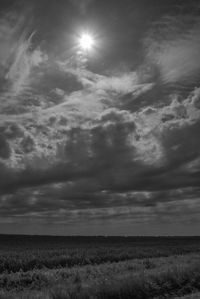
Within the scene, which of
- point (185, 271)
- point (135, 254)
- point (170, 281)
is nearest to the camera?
point (170, 281)

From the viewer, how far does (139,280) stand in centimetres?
1695

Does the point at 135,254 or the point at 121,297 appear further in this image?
the point at 135,254

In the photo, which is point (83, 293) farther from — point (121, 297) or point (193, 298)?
point (193, 298)

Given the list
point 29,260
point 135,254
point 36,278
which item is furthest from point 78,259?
point 36,278

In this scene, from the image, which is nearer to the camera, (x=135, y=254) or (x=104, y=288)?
(x=104, y=288)

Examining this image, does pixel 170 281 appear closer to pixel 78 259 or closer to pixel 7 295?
pixel 7 295

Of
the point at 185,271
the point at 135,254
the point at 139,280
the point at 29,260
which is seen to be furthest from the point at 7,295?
the point at 135,254

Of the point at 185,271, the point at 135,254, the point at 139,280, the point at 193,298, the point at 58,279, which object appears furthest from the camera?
the point at 135,254

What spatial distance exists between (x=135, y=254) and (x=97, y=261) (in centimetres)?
872

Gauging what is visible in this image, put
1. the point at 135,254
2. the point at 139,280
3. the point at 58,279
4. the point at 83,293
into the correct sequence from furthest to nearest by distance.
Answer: the point at 135,254 → the point at 58,279 → the point at 139,280 → the point at 83,293

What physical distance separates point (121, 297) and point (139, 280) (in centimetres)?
176

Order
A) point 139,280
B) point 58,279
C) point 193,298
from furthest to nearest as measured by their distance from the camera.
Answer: point 58,279
point 139,280
point 193,298

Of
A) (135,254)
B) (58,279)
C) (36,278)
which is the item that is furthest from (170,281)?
(135,254)

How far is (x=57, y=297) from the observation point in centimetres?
1475
